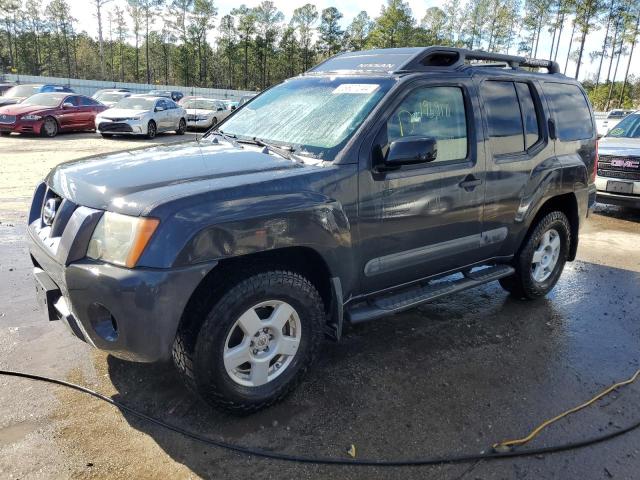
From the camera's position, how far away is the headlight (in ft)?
7.91

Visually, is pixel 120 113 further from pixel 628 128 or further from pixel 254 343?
pixel 254 343

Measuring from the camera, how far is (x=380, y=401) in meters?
3.17

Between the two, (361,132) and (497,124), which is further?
(497,124)

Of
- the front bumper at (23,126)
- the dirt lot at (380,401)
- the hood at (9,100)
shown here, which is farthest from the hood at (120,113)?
the dirt lot at (380,401)

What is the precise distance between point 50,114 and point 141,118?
2.84 metres

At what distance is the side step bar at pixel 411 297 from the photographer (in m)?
3.33

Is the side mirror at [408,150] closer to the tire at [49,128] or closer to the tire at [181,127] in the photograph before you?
the tire at [49,128]

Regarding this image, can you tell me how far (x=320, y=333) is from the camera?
3.12 metres

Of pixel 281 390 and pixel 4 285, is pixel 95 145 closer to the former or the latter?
pixel 4 285

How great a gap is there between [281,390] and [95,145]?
1402cm

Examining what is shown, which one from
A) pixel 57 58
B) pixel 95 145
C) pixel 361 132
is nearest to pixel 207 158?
pixel 361 132

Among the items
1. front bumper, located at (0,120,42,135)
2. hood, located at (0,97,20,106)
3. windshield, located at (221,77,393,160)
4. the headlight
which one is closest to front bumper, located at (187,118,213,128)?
hood, located at (0,97,20,106)

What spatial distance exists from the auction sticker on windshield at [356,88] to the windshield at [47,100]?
646 inches

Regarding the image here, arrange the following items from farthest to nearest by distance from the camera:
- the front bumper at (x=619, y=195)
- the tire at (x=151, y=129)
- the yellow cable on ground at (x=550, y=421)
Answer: the tire at (x=151, y=129), the front bumper at (x=619, y=195), the yellow cable on ground at (x=550, y=421)
